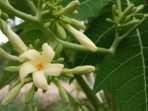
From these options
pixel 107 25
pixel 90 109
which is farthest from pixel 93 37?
pixel 90 109

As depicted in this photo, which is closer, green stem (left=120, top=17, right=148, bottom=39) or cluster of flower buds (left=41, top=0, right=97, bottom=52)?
cluster of flower buds (left=41, top=0, right=97, bottom=52)

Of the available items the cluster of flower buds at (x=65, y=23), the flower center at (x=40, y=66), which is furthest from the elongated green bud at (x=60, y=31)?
the flower center at (x=40, y=66)

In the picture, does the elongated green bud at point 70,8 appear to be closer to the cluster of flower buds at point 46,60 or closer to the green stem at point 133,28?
the cluster of flower buds at point 46,60

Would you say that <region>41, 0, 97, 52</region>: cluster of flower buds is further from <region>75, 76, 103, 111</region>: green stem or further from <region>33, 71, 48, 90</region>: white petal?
<region>75, 76, 103, 111</region>: green stem

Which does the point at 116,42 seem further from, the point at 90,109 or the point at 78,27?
the point at 90,109

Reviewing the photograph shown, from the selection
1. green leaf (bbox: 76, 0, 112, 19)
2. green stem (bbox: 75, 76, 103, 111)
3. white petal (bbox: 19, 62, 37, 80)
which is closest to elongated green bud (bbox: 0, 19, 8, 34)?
white petal (bbox: 19, 62, 37, 80)

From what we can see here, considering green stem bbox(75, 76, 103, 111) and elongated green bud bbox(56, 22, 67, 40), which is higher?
elongated green bud bbox(56, 22, 67, 40)

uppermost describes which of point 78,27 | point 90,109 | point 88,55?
point 78,27

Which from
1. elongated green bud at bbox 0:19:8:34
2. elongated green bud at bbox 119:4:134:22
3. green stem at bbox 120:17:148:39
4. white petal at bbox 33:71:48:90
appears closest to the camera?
white petal at bbox 33:71:48:90
